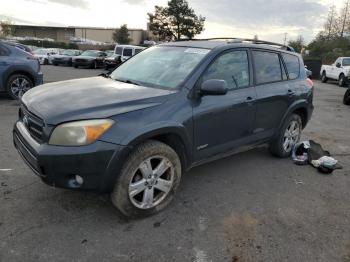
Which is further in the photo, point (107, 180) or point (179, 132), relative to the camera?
point (179, 132)

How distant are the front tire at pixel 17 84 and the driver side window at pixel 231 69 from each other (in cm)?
680

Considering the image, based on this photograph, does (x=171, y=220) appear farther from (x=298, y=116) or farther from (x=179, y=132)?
(x=298, y=116)

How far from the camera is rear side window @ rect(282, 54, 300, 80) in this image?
5492 millimetres

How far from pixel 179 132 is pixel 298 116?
286cm

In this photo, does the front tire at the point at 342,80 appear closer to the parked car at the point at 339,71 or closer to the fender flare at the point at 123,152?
the parked car at the point at 339,71

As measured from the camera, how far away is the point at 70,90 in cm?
380

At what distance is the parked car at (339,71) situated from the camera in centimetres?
2125

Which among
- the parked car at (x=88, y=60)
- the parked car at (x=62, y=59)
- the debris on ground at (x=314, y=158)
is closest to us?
the debris on ground at (x=314, y=158)

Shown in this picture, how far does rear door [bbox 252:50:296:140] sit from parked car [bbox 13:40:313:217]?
0.05 feet

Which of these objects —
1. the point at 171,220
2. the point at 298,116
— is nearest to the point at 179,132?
the point at 171,220

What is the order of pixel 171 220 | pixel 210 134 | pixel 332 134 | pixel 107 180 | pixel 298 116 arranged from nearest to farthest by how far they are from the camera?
pixel 107 180, pixel 171 220, pixel 210 134, pixel 298 116, pixel 332 134

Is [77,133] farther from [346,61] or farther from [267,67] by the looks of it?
[346,61]

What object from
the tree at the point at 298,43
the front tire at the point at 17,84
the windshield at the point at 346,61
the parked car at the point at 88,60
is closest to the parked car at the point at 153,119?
the front tire at the point at 17,84

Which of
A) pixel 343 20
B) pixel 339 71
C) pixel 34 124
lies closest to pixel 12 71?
pixel 34 124
